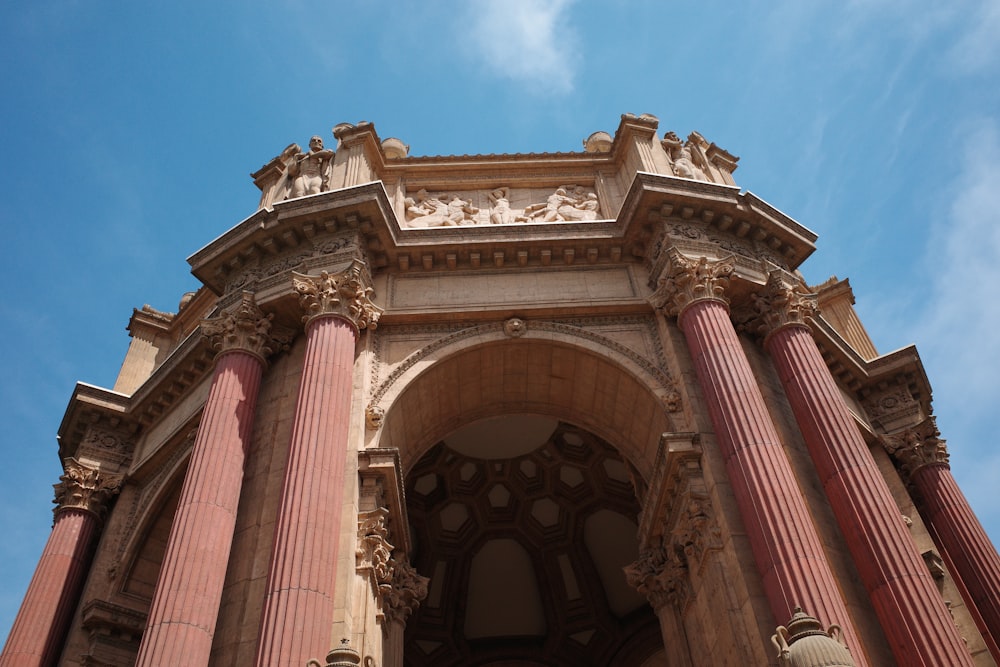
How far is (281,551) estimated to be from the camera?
41.6ft

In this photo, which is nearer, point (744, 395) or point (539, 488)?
point (744, 395)

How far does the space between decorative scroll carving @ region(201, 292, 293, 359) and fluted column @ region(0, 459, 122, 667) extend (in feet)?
23.2

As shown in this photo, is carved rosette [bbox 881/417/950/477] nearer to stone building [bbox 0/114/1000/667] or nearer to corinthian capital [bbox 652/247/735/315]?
stone building [bbox 0/114/1000/667]

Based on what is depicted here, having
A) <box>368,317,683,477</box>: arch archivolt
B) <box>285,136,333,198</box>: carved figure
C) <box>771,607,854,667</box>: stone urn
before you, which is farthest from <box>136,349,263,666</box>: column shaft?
<box>771,607,854,667</box>: stone urn

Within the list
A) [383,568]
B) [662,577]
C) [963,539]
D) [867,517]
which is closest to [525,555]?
[662,577]

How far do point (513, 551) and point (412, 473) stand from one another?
21.2 feet

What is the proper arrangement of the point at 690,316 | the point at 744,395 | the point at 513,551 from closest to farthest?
1. the point at 744,395
2. the point at 690,316
3. the point at 513,551

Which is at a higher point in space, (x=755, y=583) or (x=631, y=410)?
(x=631, y=410)

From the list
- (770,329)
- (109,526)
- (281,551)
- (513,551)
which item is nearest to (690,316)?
(770,329)

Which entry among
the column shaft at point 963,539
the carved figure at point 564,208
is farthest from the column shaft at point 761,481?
the column shaft at point 963,539

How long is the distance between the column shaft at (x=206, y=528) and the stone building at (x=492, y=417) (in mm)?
50

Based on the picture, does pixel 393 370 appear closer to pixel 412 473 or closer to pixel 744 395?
pixel 744 395

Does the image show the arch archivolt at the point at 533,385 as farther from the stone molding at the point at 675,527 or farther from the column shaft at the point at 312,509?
the column shaft at the point at 312,509

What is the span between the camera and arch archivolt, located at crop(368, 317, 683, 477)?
17328 mm
